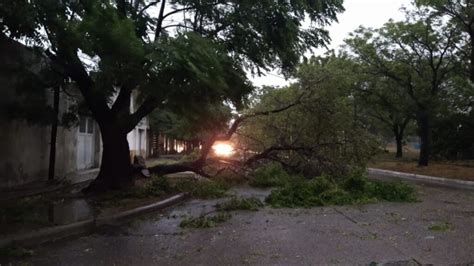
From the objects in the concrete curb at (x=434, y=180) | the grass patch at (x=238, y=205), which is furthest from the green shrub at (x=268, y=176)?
the concrete curb at (x=434, y=180)

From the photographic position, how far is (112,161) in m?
12.9

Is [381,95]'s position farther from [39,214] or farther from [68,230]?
[68,230]

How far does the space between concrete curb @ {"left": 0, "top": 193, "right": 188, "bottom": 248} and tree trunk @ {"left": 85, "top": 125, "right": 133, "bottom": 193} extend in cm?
215

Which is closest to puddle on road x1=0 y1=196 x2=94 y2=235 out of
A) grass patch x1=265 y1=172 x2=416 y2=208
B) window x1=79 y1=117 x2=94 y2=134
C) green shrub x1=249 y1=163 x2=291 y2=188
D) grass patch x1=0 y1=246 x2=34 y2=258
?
grass patch x1=0 y1=246 x2=34 y2=258

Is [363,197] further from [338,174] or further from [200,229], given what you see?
[200,229]

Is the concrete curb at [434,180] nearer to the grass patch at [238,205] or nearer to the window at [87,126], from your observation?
the grass patch at [238,205]

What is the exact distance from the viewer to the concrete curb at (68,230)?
7.53 meters

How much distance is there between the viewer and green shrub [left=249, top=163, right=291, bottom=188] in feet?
54.2

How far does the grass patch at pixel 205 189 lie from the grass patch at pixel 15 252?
7.10 meters

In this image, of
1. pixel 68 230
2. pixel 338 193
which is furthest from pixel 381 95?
pixel 68 230

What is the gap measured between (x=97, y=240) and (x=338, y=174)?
9.28 meters

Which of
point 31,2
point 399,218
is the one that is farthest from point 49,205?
point 399,218

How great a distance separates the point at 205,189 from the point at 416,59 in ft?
63.0

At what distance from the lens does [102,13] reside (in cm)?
955
